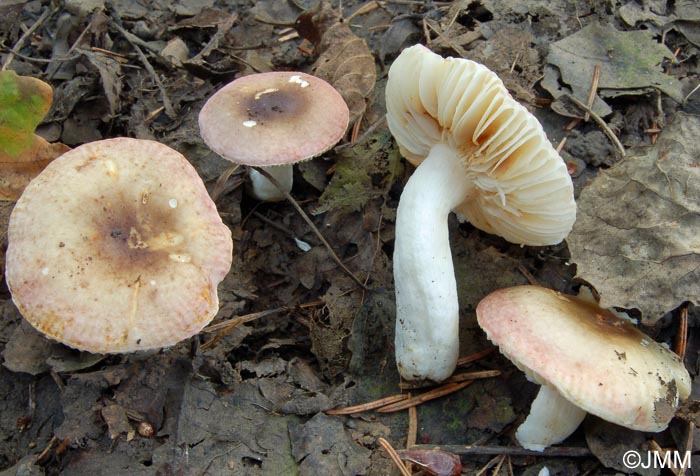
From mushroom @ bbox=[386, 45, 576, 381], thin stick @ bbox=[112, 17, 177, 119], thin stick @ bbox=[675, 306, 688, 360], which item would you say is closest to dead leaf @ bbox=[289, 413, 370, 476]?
mushroom @ bbox=[386, 45, 576, 381]

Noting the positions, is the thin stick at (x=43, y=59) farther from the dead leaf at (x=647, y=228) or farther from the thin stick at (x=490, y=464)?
the thin stick at (x=490, y=464)

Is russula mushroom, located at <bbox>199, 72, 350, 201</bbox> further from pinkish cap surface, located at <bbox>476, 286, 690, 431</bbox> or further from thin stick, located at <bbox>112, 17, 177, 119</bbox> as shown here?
pinkish cap surface, located at <bbox>476, 286, 690, 431</bbox>

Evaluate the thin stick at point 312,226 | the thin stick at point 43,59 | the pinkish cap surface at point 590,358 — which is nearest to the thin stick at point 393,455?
the pinkish cap surface at point 590,358

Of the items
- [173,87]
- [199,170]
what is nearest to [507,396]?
[199,170]

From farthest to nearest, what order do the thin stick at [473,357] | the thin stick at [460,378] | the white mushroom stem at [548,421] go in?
the thin stick at [473,357] → the thin stick at [460,378] → the white mushroom stem at [548,421]

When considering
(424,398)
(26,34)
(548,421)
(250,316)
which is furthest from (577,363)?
(26,34)

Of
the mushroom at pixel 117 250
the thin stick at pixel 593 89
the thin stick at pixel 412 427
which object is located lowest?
the thin stick at pixel 412 427
